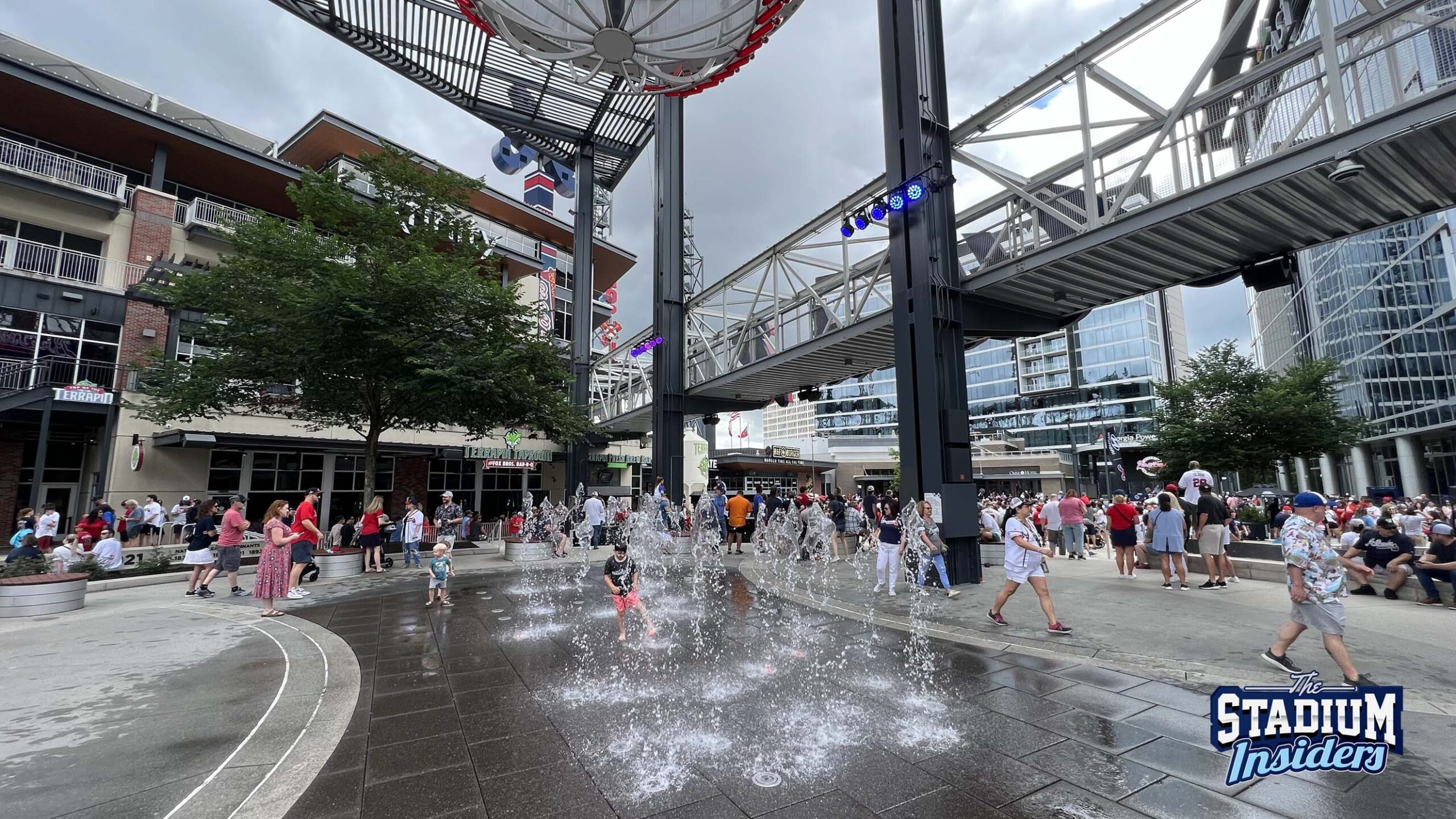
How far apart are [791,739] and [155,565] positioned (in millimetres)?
15648

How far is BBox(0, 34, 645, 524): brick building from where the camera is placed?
18875 mm

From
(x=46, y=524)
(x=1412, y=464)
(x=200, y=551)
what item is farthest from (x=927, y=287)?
(x=1412, y=464)

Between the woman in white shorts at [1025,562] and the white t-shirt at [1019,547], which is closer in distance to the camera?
the woman in white shorts at [1025,562]

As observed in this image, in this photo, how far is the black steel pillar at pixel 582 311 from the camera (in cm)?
3011

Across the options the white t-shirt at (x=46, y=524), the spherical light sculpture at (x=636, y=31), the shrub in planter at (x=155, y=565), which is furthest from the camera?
the white t-shirt at (x=46, y=524)

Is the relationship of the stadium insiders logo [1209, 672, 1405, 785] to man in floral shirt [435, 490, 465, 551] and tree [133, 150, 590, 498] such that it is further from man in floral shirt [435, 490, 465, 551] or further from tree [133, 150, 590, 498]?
man in floral shirt [435, 490, 465, 551]

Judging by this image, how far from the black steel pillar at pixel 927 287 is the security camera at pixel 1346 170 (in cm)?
535

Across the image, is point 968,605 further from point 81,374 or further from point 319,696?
point 81,374

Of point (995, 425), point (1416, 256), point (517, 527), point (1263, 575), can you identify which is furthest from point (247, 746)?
point (995, 425)

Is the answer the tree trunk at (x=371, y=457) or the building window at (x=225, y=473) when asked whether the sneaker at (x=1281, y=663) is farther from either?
the building window at (x=225, y=473)

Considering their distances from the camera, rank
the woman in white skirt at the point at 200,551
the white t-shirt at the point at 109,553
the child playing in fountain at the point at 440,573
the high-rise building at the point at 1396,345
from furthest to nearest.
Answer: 1. the high-rise building at the point at 1396,345
2. the white t-shirt at the point at 109,553
3. the woman in white skirt at the point at 200,551
4. the child playing in fountain at the point at 440,573

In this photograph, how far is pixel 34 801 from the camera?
11.5 ft

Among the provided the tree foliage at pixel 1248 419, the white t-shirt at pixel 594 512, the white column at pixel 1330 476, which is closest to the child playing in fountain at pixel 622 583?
the white t-shirt at pixel 594 512

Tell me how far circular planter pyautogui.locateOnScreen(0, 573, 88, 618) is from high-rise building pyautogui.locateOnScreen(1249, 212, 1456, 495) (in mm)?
43069
